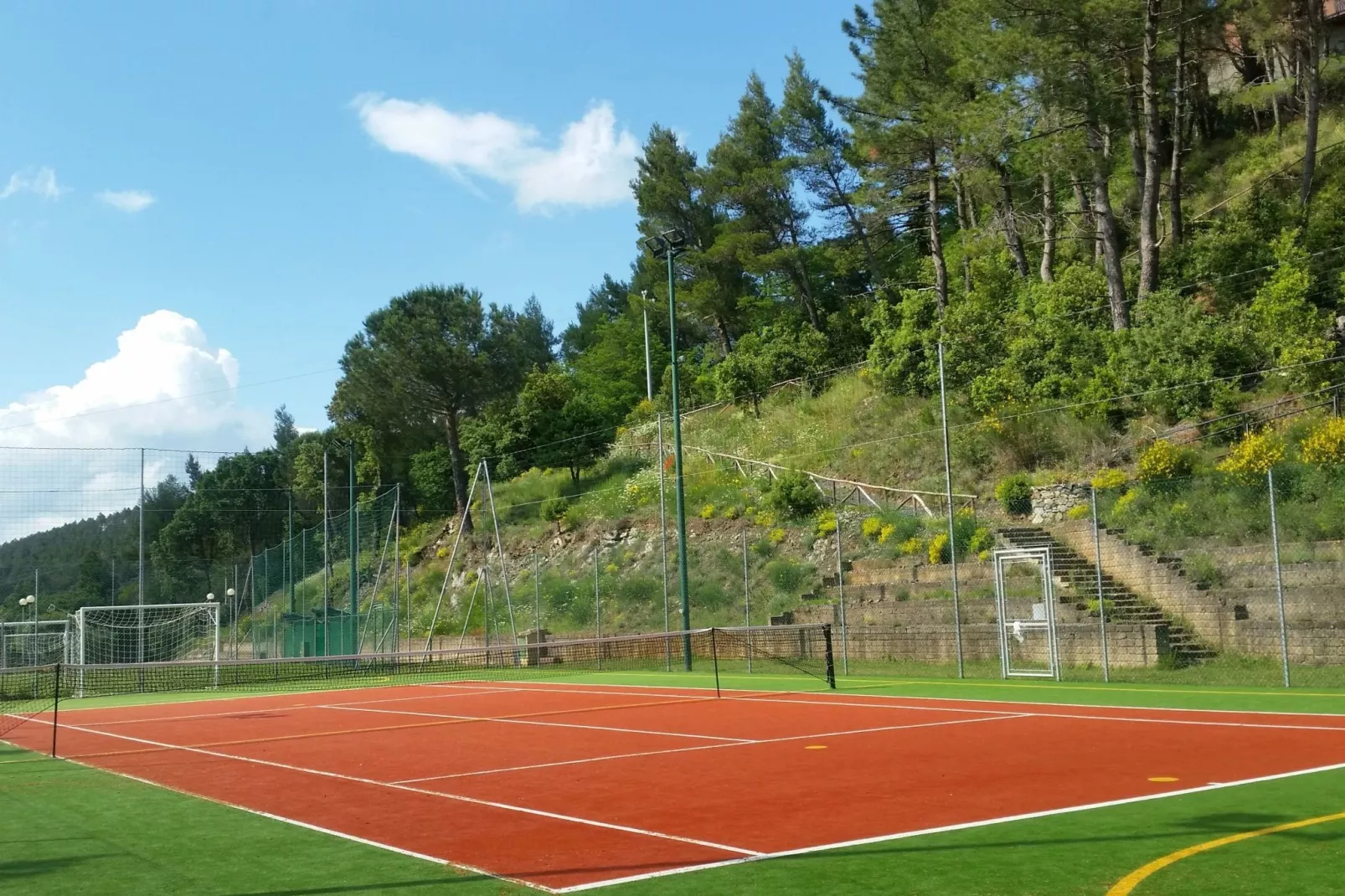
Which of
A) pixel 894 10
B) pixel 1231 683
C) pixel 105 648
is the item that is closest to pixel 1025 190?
pixel 894 10

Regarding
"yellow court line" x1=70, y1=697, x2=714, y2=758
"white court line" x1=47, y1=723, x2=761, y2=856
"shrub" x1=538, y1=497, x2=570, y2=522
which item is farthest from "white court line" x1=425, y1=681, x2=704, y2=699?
"shrub" x1=538, y1=497, x2=570, y2=522

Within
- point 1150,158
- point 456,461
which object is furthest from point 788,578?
point 456,461

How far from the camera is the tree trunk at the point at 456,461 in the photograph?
52094mm

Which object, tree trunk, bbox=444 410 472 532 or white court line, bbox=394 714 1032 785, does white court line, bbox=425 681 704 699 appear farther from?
tree trunk, bbox=444 410 472 532

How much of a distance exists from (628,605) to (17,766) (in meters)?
18.3

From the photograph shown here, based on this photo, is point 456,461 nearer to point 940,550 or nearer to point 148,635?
point 148,635

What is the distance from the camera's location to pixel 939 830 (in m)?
6.57

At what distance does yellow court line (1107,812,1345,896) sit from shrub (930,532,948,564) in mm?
19214

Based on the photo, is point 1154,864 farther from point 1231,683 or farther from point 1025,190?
point 1025,190

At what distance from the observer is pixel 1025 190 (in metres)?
40.9

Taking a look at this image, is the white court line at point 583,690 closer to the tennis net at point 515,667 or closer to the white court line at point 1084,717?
the tennis net at point 515,667

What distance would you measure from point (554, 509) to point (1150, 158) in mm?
23072

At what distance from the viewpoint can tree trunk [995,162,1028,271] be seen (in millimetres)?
37469

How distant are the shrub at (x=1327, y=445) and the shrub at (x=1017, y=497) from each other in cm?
642
